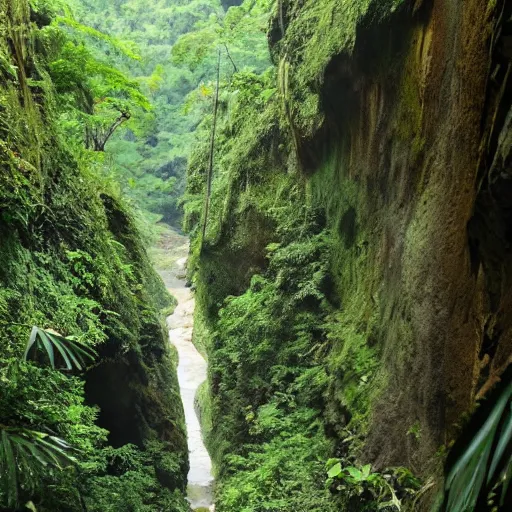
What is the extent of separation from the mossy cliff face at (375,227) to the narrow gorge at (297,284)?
3cm

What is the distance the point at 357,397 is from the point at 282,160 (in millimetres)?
6639

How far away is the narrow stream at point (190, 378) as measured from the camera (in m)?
12.2

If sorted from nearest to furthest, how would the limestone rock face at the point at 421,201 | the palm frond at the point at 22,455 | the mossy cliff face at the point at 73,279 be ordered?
the palm frond at the point at 22,455
the limestone rock face at the point at 421,201
the mossy cliff face at the point at 73,279

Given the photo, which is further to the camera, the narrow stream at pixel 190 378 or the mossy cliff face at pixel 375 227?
the narrow stream at pixel 190 378

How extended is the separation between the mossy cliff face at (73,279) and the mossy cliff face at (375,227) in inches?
60.7

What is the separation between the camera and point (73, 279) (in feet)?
22.5

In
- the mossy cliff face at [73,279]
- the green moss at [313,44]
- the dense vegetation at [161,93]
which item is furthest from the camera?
the dense vegetation at [161,93]

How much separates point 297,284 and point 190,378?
30.6ft

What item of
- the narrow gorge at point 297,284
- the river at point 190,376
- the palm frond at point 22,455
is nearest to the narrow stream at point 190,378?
the river at point 190,376

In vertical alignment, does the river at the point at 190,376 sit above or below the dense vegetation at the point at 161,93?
below

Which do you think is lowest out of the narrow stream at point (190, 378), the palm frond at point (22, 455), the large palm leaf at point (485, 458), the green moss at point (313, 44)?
the narrow stream at point (190, 378)

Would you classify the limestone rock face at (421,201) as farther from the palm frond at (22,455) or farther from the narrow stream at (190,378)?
the narrow stream at (190,378)

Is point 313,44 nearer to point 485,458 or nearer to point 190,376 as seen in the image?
point 485,458

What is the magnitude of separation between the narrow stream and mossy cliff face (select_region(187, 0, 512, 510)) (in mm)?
1140
